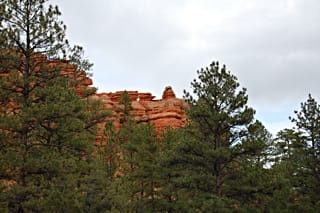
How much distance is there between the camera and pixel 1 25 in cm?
1495

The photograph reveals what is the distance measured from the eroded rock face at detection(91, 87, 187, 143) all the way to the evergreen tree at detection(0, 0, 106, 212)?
110ft

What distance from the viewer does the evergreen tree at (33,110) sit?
542 inches

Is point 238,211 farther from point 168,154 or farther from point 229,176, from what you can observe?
point 168,154

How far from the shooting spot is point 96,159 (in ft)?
70.5

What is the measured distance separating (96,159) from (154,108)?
3379cm

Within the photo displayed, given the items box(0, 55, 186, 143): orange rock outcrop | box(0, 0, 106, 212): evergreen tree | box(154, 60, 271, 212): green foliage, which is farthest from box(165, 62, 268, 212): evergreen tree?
box(0, 55, 186, 143): orange rock outcrop

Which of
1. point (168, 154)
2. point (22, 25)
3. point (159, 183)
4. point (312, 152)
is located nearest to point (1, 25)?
point (22, 25)

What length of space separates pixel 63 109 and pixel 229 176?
816 centimetres

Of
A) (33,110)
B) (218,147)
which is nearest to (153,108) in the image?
(218,147)

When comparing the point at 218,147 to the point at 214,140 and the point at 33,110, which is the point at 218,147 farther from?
the point at 33,110

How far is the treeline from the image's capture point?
46.5 ft

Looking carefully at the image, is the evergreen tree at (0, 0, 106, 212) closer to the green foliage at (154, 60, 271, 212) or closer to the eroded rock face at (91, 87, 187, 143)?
the green foliage at (154, 60, 271, 212)

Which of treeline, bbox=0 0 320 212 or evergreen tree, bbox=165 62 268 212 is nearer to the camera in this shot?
treeline, bbox=0 0 320 212

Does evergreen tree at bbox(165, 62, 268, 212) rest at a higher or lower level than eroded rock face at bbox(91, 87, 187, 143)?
lower
